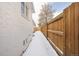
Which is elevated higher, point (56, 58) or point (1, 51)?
point (1, 51)

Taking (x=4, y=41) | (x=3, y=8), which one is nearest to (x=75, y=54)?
(x=4, y=41)

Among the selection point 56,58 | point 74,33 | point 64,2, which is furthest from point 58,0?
point 56,58

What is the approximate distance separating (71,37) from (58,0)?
0.51 meters

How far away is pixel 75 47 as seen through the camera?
1.45m

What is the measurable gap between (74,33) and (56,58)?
1.72ft

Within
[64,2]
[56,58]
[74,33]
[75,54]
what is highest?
[64,2]

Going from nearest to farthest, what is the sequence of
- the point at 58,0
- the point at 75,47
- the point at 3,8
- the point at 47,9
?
the point at 75,47, the point at 3,8, the point at 58,0, the point at 47,9

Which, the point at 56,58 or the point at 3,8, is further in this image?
the point at 56,58

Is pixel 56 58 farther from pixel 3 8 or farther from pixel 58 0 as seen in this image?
pixel 3 8

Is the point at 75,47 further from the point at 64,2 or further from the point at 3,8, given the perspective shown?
the point at 3,8

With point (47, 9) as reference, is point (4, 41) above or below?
below

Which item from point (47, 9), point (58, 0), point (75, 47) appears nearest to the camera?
point (75, 47)

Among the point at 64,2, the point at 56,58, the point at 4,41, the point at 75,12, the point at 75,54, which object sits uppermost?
the point at 64,2

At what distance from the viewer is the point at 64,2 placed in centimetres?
177
